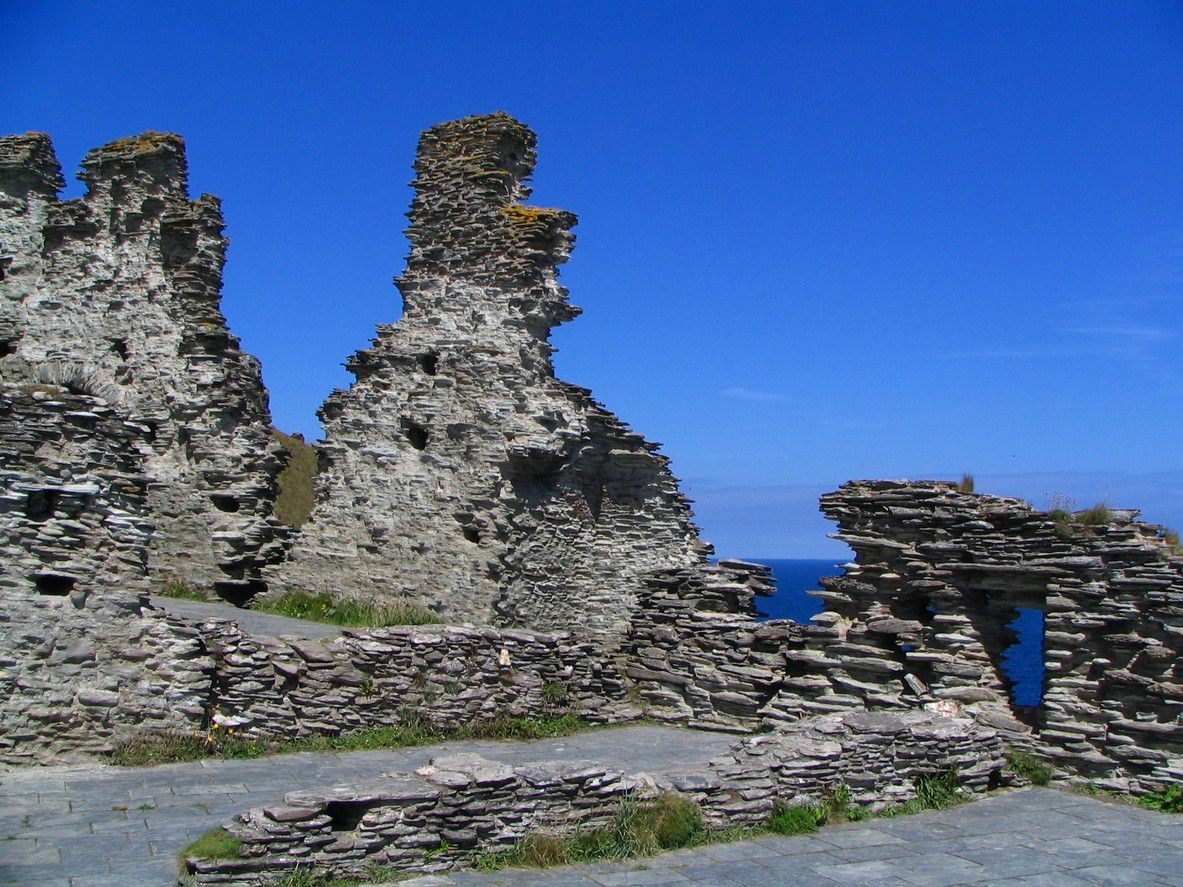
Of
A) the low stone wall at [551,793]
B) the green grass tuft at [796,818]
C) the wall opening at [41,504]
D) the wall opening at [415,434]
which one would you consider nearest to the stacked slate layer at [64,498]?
the wall opening at [41,504]

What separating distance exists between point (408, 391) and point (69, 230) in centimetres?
698

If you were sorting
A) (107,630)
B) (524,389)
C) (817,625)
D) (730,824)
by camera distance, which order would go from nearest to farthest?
1. (730,824)
2. (107,630)
3. (817,625)
4. (524,389)

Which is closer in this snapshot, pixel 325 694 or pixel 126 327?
pixel 325 694

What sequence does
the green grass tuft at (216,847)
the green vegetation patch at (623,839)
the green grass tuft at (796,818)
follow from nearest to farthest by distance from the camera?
the green grass tuft at (216,847) → the green vegetation patch at (623,839) → the green grass tuft at (796,818)

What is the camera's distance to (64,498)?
11984mm

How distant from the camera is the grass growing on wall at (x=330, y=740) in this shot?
1174cm

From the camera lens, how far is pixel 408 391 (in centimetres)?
1742

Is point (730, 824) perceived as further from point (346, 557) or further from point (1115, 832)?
point (346, 557)

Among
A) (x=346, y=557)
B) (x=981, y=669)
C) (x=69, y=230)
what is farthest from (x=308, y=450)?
(x=981, y=669)

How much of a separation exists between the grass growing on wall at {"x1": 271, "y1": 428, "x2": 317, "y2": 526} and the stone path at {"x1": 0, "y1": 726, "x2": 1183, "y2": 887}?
15690 mm

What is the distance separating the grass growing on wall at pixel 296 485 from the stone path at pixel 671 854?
51.5 ft

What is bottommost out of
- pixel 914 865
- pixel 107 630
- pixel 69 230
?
pixel 914 865

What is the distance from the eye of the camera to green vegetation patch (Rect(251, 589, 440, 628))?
16.0 m

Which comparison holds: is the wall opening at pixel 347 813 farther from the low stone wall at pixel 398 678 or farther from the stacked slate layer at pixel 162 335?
the stacked slate layer at pixel 162 335
